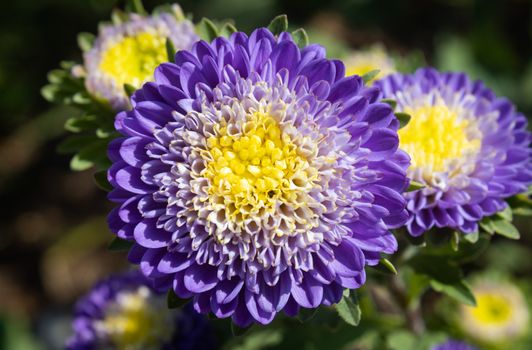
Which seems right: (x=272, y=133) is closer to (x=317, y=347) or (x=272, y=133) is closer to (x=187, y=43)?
(x=187, y=43)

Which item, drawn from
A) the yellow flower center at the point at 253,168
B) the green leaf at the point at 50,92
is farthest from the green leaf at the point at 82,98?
the yellow flower center at the point at 253,168

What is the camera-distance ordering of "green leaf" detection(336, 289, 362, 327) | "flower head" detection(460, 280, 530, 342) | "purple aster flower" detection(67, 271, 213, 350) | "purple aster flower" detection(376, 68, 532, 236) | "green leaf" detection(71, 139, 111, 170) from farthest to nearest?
1. "flower head" detection(460, 280, 530, 342)
2. "purple aster flower" detection(67, 271, 213, 350)
3. "green leaf" detection(71, 139, 111, 170)
4. "purple aster flower" detection(376, 68, 532, 236)
5. "green leaf" detection(336, 289, 362, 327)

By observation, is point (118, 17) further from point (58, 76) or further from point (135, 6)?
point (58, 76)

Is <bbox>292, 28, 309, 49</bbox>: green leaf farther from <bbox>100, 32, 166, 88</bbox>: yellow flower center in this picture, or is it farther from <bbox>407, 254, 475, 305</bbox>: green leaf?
<bbox>407, 254, 475, 305</bbox>: green leaf

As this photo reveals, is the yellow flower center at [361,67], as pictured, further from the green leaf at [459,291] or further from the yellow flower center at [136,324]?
the yellow flower center at [136,324]

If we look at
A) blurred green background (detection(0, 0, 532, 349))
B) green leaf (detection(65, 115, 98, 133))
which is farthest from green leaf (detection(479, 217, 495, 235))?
blurred green background (detection(0, 0, 532, 349))

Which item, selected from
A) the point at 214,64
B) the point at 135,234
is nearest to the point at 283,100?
the point at 214,64

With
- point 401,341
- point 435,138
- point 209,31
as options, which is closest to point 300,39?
point 209,31
